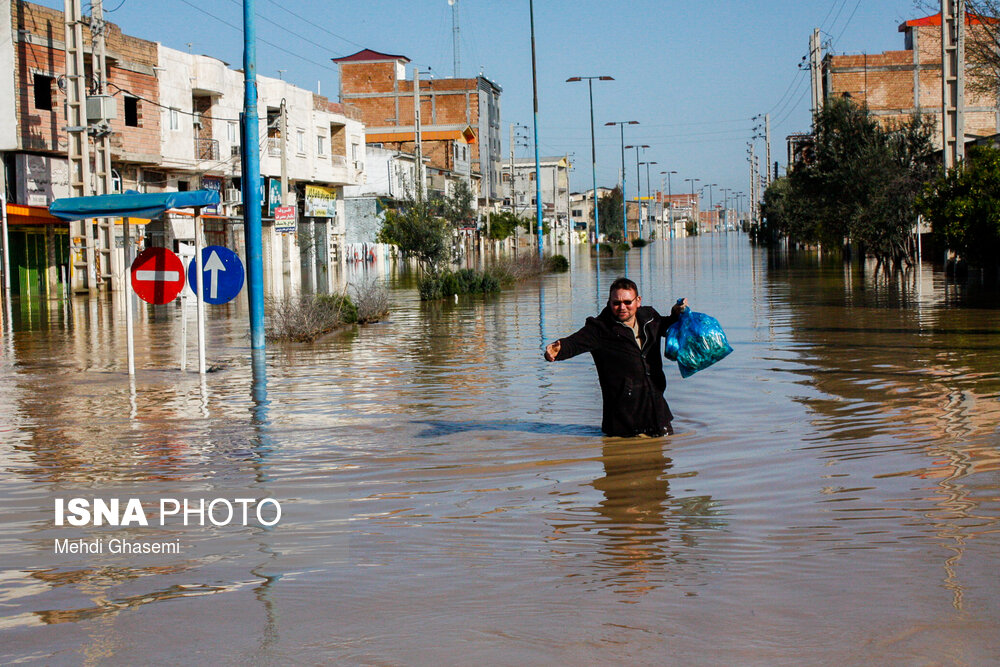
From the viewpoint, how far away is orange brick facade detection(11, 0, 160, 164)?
35.0 m

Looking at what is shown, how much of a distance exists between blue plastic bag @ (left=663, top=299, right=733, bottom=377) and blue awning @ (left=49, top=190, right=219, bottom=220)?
6.07m

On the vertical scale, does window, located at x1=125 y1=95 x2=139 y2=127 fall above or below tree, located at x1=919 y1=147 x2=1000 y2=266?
above

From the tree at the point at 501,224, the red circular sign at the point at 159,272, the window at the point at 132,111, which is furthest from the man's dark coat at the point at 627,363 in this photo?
the tree at the point at 501,224

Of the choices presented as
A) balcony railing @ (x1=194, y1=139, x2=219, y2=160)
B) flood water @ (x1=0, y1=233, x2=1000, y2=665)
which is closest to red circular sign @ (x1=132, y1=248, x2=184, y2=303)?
flood water @ (x1=0, y1=233, x2=1000, y2=665)

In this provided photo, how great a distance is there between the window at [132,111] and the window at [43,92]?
12.3 ft

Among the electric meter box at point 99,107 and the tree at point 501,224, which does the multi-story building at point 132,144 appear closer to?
the electric meter box at point 99,107

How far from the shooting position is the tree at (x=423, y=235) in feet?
106

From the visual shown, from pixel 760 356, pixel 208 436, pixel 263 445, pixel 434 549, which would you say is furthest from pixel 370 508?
pixel 760 356

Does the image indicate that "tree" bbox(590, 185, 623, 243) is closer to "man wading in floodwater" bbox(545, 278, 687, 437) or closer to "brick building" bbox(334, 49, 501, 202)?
"brick building" bbox(334, 49, 501, 202)

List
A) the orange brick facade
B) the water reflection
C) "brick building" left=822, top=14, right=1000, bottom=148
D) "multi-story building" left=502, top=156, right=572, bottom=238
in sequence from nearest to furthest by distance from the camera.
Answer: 1. the water reflection
2. the orange brick facade
3. "brick building" left=822, top=14, right=1000, bottom=148
4. "multi-story building" left=502, top=156, right=572, bottom=238

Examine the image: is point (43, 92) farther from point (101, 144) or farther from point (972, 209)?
point (972, 209)

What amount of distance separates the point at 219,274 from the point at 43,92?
26850 mm

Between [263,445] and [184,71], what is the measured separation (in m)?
38.5

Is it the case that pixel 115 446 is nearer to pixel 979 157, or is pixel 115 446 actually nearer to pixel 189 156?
pixel 979 157
